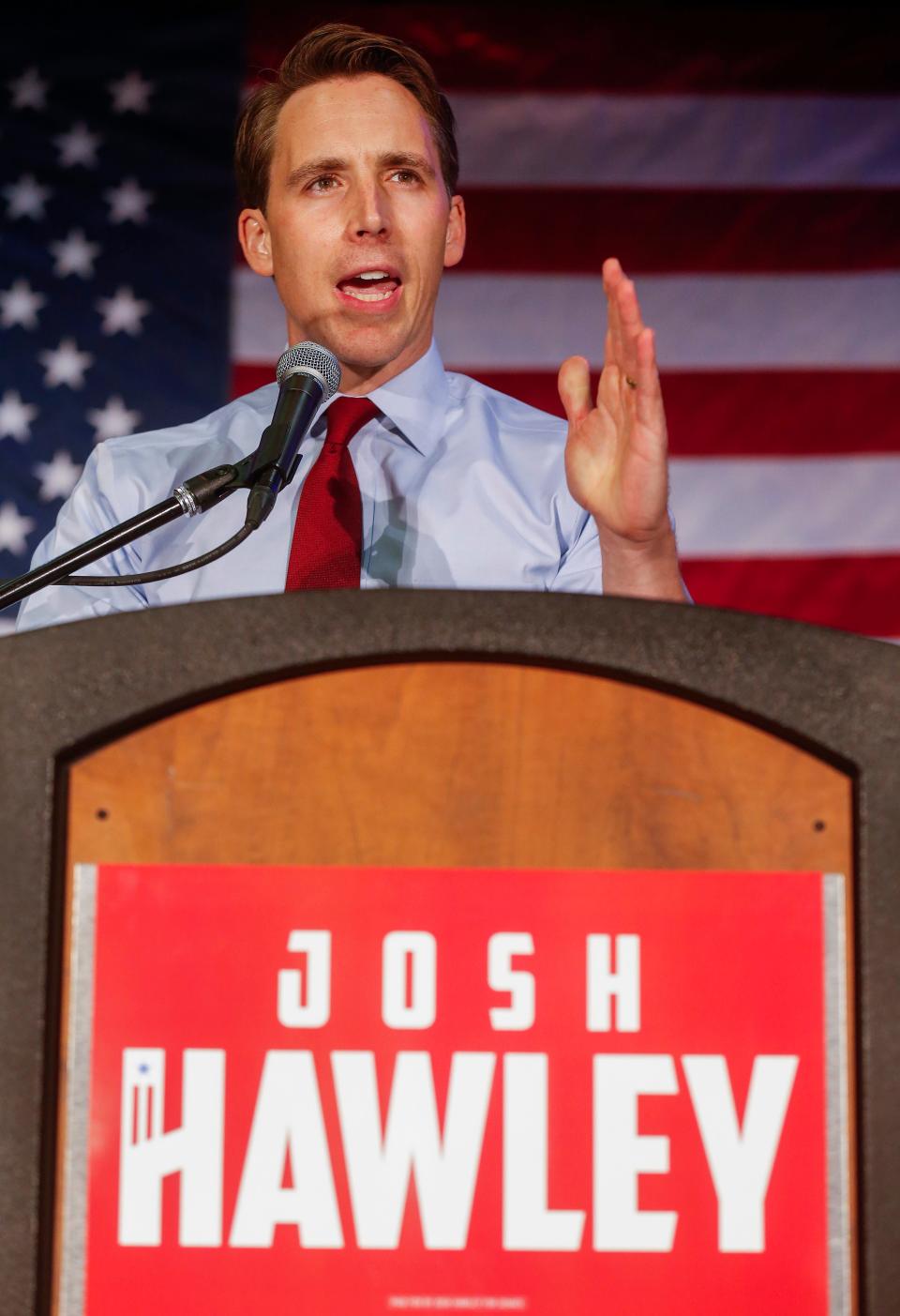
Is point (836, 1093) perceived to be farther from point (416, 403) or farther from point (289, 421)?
point (416, 403)

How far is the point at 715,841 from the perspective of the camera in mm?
509

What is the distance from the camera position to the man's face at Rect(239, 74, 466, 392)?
52.2 inches

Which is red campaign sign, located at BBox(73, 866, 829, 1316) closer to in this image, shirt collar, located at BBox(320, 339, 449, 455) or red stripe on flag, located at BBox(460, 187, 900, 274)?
shirt collar, located at BBox(320, 339, 449, 455)

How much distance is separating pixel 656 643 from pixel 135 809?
20 centimetres

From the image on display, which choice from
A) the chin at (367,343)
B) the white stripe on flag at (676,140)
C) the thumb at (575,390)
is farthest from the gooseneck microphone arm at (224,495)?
the white stripe on flag at (676,140)

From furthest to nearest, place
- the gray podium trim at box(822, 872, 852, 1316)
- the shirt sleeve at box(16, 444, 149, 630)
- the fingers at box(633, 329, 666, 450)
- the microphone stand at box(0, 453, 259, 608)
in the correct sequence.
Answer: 1. the shirt sleeve at box(16, 444, 149, 630)
2. the fingers at box(633, 329, 666, 450)
3. the microphone stand at box(0, 453, 259, 608)
4. the gray podium trim at box(822, 872, 852, 1316)

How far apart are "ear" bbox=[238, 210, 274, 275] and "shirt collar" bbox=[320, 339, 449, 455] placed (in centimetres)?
18

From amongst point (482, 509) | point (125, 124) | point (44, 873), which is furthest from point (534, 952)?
point (125, 124)

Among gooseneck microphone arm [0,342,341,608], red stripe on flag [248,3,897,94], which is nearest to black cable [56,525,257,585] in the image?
gooseneck microphone arm [0,342,341,608]

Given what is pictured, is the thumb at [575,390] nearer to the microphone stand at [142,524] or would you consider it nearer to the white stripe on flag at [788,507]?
the microphone stand at [142,524]

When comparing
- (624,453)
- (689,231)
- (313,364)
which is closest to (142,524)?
(313,364)

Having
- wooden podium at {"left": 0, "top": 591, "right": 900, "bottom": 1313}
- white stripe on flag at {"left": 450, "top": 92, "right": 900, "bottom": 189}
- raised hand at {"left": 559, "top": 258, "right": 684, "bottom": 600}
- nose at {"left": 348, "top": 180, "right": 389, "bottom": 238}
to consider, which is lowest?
wooden podium at {"left": 0, "top": 591, "right": 900, "bottom": 1313}

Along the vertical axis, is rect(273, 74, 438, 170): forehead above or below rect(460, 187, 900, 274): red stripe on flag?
below

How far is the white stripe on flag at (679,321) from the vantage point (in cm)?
224
